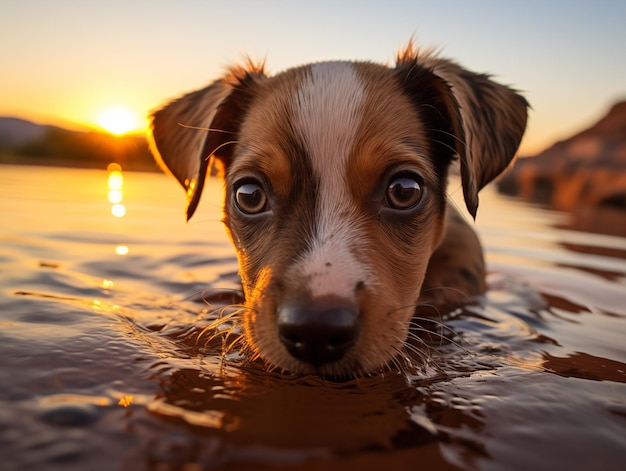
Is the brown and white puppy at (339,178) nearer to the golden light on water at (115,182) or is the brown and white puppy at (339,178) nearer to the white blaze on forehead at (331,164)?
the white blaze on forehead at (331,164)

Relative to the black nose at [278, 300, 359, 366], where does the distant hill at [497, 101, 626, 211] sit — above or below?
above

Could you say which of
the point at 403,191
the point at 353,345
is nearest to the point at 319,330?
the point at 353,345

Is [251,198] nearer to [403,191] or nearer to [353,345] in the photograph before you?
[403,191]

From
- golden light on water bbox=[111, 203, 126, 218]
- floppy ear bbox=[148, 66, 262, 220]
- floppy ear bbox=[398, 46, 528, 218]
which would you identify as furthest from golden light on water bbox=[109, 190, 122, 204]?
floppy ear bbox=[398, 46, 528, 218]

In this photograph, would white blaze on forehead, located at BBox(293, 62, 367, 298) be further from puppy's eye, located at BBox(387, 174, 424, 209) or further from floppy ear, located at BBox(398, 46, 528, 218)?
floppy ear, located at BBox(398, 46, 528, 218)

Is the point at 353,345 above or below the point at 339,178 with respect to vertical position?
below

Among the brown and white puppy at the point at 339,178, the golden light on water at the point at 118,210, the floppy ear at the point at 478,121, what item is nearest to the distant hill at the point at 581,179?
the golden light on water at the point at 118,210
